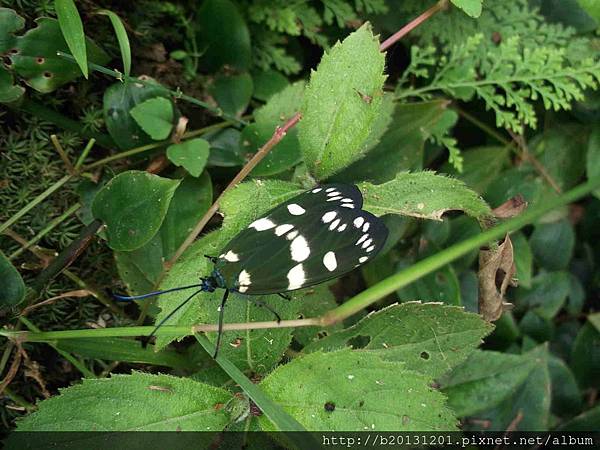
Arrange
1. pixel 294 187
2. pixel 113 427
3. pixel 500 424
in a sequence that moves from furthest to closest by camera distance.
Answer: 1. pixel 500 424
2. pixel 294 187
3. pixel 113 427

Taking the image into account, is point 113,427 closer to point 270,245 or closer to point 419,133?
point 270,245

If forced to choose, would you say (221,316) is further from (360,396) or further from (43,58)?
(43,58)

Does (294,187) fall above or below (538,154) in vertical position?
above

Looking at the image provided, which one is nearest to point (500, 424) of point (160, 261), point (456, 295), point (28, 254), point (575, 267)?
point (456, 295)

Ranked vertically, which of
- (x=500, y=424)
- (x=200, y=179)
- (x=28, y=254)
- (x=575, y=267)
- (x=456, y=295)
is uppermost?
Answer: (x=200, y=179)

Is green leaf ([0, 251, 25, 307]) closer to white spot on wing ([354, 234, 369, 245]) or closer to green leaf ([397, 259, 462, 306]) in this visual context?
white spot on wing ([354, 234, 369, 245])

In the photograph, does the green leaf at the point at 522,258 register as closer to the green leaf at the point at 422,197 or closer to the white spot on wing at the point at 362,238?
the green leaf at the point at 422,197

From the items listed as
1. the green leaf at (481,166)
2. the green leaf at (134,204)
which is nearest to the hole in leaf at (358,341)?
the green leaf at (134,204)
